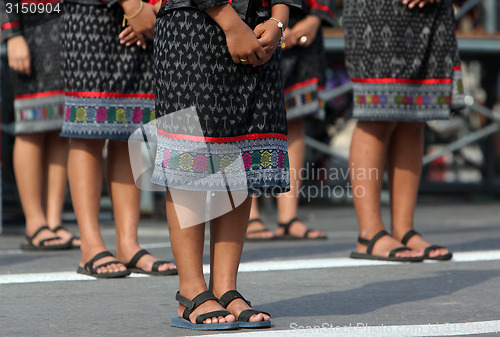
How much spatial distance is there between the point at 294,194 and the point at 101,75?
1.61m

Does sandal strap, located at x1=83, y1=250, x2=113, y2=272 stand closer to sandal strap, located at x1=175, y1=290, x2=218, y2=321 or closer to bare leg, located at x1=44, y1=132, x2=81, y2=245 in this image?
Answer: sandal strap, located at x1=175, y1=290, x2=218, y2=321

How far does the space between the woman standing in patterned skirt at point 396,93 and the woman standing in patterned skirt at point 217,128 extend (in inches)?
→ 50.7

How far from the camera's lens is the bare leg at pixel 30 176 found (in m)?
4.41

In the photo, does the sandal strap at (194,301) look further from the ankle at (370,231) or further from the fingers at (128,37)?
the ankle at (370,231)

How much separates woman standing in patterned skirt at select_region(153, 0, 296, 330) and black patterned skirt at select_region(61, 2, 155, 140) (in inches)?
34.6

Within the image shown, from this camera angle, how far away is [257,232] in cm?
470

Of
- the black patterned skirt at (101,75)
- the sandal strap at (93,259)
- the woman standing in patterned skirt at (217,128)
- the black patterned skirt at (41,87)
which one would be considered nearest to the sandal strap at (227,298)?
the woman standing in patterned skirt at (217,128)

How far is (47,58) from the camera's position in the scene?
429 cm

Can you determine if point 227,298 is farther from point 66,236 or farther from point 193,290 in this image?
point 66,236

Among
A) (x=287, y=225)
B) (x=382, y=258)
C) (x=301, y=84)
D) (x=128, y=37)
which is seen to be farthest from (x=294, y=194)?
(x=128, y=37)

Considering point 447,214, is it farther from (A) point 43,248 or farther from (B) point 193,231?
(B) point 193,231

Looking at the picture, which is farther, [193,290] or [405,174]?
[405,174]

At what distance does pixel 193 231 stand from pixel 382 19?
1.63 m

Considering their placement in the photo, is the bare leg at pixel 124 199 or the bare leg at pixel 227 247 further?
the bare leg at pixel 124 199
